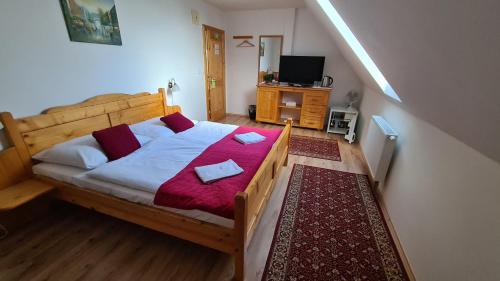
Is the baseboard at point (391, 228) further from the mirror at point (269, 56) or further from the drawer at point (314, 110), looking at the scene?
the mirror at point (269, 56)

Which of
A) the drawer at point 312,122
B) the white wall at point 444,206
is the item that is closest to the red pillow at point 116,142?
the white wall at point 444,206

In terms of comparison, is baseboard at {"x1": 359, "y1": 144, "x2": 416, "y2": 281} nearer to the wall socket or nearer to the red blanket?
the red blanket

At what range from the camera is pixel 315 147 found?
369cm

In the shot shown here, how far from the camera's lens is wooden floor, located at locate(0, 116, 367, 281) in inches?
58.7

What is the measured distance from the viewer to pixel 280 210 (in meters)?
2.16

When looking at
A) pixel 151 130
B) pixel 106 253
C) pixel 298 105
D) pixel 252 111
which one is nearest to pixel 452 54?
pixel 106 253

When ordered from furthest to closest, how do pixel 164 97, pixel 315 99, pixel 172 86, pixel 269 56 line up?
1. pixel 269 56
2. pixel 315 99
3. pixel 172 86
4. pixel 164 97

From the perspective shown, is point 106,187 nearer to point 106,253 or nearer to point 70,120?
point 106,253

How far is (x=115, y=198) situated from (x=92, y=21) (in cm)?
185

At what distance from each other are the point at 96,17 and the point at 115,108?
95 centimetres

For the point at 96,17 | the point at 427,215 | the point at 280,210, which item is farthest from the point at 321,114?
the point at 96,17

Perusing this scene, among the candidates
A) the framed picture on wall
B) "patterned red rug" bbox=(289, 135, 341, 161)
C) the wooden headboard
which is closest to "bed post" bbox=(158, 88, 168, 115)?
the wooden headboard

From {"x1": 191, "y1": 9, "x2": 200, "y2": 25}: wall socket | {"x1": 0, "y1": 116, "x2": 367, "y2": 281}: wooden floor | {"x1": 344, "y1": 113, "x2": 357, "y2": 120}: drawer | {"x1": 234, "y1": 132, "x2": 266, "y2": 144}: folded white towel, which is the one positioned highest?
{"x1": 191, "y1": 9, "x2": 200, "y2": 25}: wall socket

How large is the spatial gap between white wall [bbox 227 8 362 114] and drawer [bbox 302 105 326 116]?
569 millimetres
